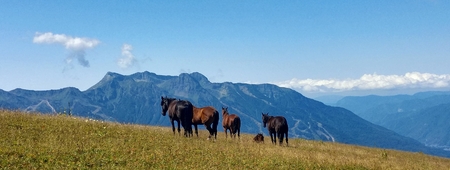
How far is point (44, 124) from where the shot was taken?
20.8 m

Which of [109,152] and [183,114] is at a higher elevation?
[183,114]

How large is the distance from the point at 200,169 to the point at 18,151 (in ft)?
22.9

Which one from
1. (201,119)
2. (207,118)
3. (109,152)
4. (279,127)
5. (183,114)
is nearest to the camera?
(109,152)

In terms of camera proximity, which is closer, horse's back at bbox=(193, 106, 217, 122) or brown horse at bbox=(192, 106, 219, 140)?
brown horse at bbox=(192, 106, 219, 140)

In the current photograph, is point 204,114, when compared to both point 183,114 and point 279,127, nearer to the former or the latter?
point 183,114

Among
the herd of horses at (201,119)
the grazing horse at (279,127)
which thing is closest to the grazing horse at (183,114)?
the herd of horses at (201,119)

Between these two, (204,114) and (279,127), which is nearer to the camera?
(204,114)

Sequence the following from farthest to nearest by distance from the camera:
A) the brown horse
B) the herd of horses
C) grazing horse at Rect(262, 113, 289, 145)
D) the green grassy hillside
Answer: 1. grazing horse at Rect(262, 113, 289, 145)
2. the brown horse
3. the herd of horses
4. the green grassy hillside

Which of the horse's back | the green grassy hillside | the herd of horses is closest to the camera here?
the green grassy hillside

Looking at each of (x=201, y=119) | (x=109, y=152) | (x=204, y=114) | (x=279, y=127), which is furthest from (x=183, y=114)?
(x=109, y=152)

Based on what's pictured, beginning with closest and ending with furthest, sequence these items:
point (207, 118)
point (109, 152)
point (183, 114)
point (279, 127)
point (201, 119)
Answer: point (109, 152)
point (183, 114)
point (207, 118)
point (201, 119)
point (279, 127)

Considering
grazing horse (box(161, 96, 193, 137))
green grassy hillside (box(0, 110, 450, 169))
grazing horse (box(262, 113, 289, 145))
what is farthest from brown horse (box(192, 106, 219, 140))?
green grassy hillside (box(0, 110, 450, 169))

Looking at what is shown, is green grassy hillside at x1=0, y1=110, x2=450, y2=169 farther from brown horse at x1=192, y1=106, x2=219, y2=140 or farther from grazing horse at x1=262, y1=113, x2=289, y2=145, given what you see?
grazing horse at x1=262, y1=113, x2=289, y2=145

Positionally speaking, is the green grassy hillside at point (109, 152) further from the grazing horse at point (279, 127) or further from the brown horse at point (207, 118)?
the grazing horse at point (279, 127)
